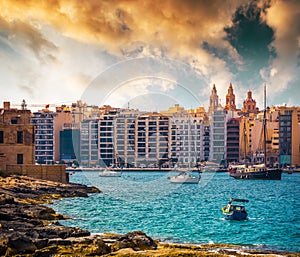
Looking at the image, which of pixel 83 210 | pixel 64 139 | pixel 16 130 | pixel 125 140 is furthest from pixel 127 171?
pixel 83 210

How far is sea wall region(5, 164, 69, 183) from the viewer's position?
6334cm

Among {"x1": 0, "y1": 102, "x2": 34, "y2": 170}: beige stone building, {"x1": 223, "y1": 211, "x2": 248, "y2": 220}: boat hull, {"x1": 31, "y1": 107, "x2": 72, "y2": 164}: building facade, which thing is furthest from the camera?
{"x1": 31, "y1": 107, "x2": 72, "y2": 164}: building facade

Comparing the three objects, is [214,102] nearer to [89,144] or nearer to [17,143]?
[89,144]

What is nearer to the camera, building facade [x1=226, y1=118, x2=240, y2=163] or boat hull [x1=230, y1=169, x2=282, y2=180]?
boat hull [x1=230, y1=169, x2=282, y2=180]

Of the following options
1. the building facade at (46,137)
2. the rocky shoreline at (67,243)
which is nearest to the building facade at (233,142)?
the building facade at (46,137)

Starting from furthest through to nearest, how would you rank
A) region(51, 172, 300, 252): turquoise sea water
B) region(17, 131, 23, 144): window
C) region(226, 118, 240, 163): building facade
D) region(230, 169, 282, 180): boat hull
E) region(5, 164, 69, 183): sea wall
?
region(226, 118, 240, 163): building facade → region(230, 169, 282, 180): boat hull → region(17, 131, 23, 144): window → region(5, 164, 69, 183): sea wall → region(51, 172, 300, 252): turquoise sea water

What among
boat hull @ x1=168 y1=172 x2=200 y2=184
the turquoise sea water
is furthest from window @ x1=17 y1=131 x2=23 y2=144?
boat hull @ x1=168 y1=172 x2=200 y2=184

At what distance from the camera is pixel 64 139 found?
538ft

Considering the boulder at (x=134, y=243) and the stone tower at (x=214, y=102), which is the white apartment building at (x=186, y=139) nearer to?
the stone tower at (x=214, y=102)

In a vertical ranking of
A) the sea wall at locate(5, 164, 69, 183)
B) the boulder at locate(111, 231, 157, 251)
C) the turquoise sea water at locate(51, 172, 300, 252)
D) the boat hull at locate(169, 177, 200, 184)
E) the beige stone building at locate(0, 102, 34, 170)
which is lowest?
the boat hull at locate(169, 177, 200, 184)

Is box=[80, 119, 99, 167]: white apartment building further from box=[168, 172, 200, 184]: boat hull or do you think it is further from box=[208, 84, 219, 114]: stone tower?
box=[168, 172, 200, 184]: boat hull

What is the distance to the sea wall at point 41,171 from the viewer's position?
63.3m

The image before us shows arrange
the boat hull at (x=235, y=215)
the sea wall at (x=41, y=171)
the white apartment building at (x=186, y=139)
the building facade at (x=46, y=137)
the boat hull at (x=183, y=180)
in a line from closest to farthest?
the boat hull at (x=235, y=215) → the sea wall at (x=41, y=171) → the boat hull at (x=183, y=180) → the white apartment building at (x=186, y=139) → the building facade at (x=46, y=137)

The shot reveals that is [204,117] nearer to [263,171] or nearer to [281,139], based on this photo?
[281,139]
